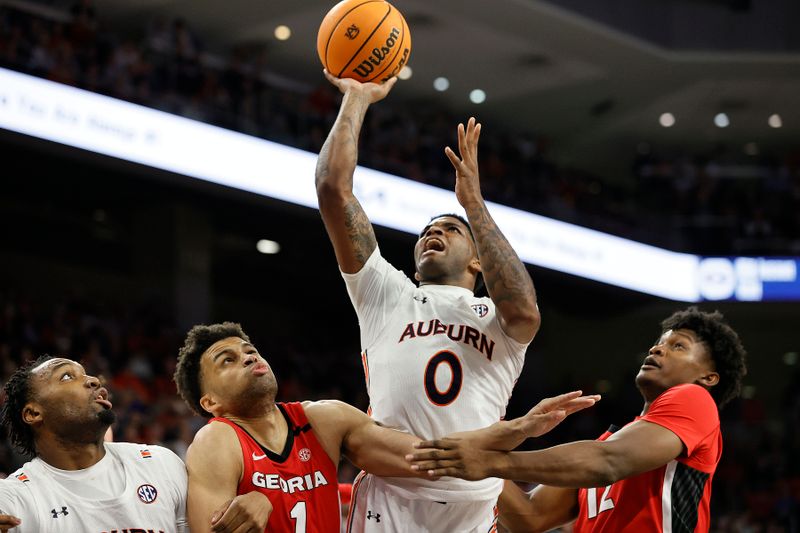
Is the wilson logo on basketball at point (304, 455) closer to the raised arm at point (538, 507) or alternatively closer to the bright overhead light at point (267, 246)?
the raised arm at point (538, 507)

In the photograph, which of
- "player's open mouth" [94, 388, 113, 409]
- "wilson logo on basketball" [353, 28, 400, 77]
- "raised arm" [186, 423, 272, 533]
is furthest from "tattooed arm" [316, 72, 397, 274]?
"player's open mouth" [94, 388, 113, 409]

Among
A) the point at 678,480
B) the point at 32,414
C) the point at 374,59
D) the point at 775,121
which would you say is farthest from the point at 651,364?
the point at 775,121

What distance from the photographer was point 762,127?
22.6 metres

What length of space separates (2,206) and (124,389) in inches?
295

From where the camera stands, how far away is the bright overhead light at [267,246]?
715 inches

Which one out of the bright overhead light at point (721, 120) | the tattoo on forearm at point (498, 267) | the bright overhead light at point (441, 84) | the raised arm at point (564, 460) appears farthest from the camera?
the bright overhead light at point (721, 120)

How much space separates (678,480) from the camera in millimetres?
4320

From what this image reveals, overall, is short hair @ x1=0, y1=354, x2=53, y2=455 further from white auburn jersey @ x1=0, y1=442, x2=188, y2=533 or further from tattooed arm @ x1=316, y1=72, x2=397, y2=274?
tattooed arm @ x1=316, y1=72, x2=397, y2=274

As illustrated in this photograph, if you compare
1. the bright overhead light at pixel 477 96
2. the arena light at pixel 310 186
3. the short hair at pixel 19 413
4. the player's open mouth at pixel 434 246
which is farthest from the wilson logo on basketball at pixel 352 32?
the bright overhead light at pixel 477 96

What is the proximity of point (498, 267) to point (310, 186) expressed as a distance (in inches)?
424

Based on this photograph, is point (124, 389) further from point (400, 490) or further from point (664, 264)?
point (664, 264)

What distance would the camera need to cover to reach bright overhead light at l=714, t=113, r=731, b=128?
2212cm

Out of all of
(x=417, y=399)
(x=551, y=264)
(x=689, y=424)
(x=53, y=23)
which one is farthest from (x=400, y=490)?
(x=551, y=264)

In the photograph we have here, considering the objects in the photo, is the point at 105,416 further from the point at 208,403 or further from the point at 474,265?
the point at 474,265
